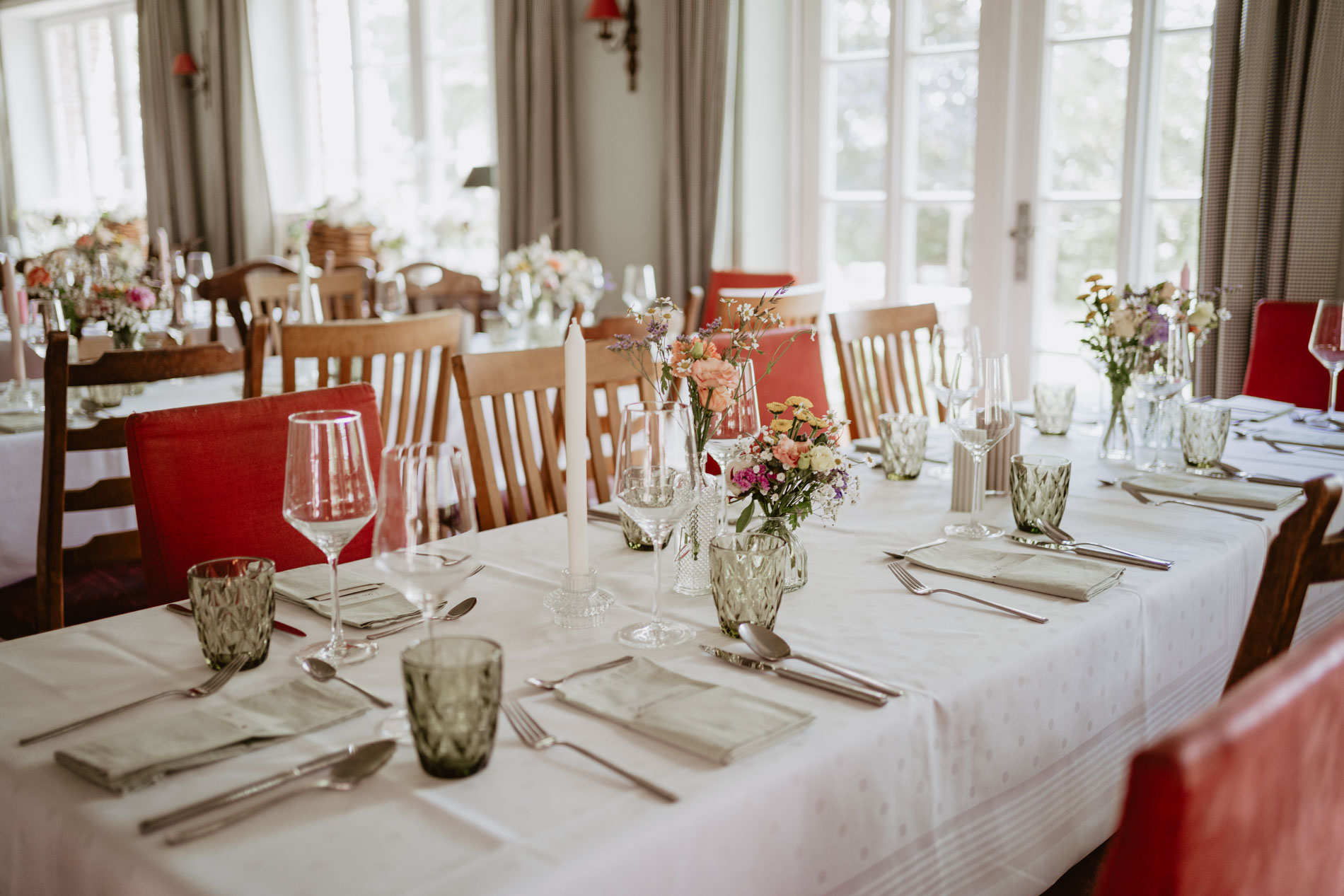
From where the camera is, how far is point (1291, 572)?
0.86 metres

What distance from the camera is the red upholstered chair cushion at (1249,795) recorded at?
1.62 feet

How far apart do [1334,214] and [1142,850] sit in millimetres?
3275

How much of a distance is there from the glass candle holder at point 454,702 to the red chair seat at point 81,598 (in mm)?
1337

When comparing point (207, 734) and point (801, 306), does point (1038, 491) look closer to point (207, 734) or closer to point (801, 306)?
point (207, 734)

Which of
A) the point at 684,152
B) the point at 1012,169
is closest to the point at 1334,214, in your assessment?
the point at 1012,169

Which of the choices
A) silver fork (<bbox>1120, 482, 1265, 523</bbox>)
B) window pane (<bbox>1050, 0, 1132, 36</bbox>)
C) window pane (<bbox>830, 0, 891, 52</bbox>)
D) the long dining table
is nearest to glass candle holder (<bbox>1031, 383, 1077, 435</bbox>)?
silver fork (<bbox>1120, 482, 1265, 523</bbox>)

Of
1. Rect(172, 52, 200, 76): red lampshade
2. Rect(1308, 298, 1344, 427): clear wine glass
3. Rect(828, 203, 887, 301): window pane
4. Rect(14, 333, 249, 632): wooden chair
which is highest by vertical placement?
Rect(172, 52, 200, 76): red lampshade

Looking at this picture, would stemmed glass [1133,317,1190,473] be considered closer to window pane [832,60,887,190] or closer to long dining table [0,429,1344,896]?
long dining table [0,429,1344,896]

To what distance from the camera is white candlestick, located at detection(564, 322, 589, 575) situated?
1158mm

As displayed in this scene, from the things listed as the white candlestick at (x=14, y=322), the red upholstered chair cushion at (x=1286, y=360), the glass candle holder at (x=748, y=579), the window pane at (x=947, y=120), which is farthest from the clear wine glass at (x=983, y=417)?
the window pane at (x=947, y=120)

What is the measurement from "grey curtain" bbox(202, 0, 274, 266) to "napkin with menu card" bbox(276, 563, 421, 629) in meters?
6.53

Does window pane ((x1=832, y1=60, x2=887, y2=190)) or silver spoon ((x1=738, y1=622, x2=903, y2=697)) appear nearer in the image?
silver spoon ((x1=738, y1=622, x2=903, y2=697))

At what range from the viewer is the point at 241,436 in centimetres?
151

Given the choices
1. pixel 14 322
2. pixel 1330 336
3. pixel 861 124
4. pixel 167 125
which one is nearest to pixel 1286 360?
pixel 1330 336
